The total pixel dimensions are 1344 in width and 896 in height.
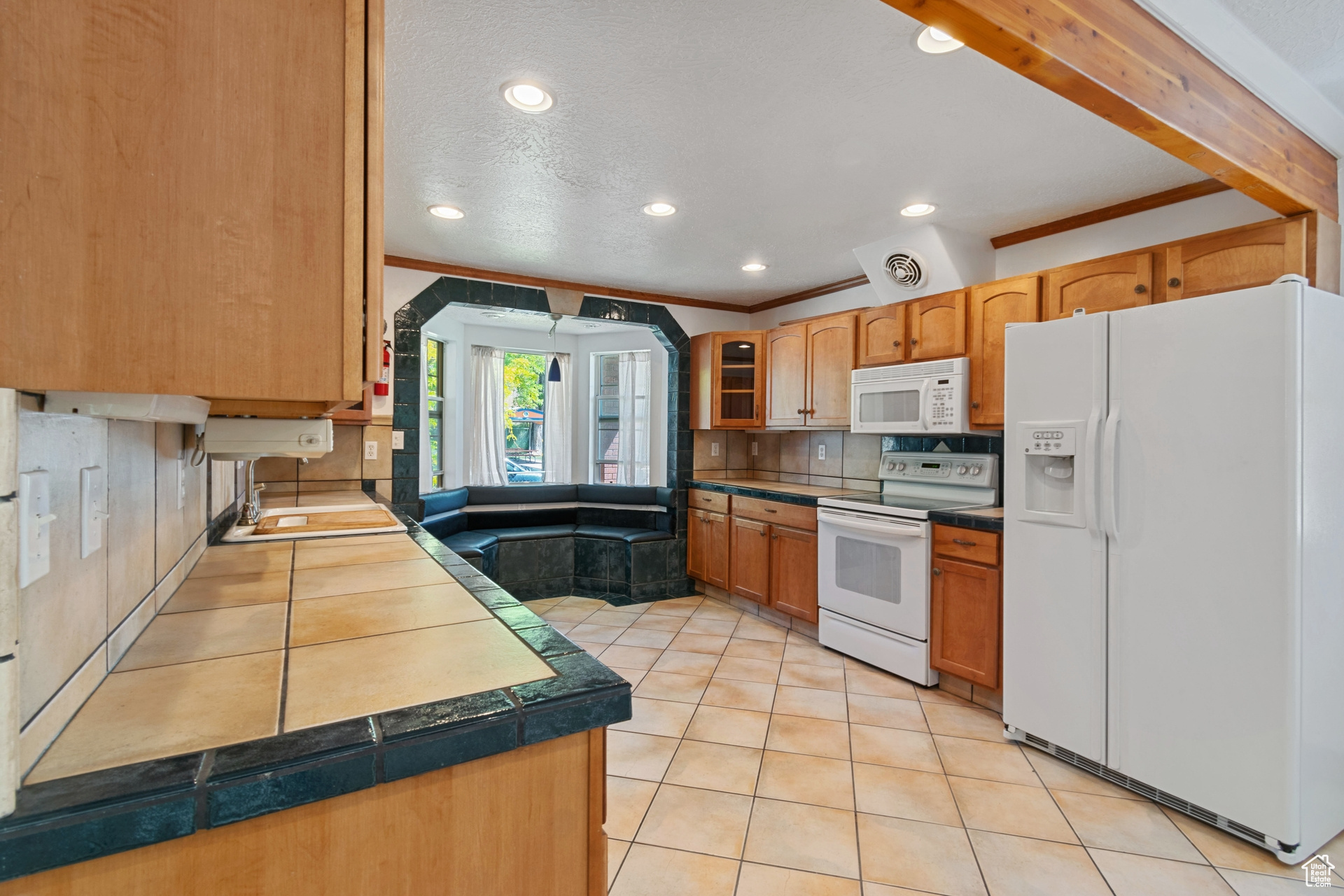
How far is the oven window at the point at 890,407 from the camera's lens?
10.6 ft

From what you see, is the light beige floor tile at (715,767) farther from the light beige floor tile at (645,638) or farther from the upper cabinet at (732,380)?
the upper cabinet at (732,380)

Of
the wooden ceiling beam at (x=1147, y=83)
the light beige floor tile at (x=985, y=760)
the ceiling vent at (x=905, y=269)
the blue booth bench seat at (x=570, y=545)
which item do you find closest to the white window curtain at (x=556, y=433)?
the blue booth bench seat at (x=570, y=545)

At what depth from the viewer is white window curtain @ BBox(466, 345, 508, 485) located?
5.27 meters

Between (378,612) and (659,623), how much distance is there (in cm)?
299

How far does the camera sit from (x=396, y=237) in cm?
330

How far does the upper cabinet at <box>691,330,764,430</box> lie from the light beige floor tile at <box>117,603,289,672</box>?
140 inches

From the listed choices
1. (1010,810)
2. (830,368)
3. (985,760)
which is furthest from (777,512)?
(1010,810)

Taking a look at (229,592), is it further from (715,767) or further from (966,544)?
(966,544)

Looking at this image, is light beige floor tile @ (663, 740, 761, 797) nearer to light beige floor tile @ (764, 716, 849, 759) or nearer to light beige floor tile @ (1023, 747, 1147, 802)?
light beige floor tile @ (764, 716, 849, 759)

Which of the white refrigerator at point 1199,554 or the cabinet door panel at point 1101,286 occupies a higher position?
the cabinet door panel at point 1101,286

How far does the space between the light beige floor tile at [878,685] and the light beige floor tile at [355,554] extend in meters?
2.14

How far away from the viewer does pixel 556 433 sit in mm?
5656

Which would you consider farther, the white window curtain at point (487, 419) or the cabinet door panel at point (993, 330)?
the white window curtain at point (487, 419)

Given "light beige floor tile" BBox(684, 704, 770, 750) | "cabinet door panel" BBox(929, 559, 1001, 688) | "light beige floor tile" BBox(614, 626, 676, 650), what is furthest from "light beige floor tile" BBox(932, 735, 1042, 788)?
"light beige floor tile" BBox(614, 626, 676, 650)
